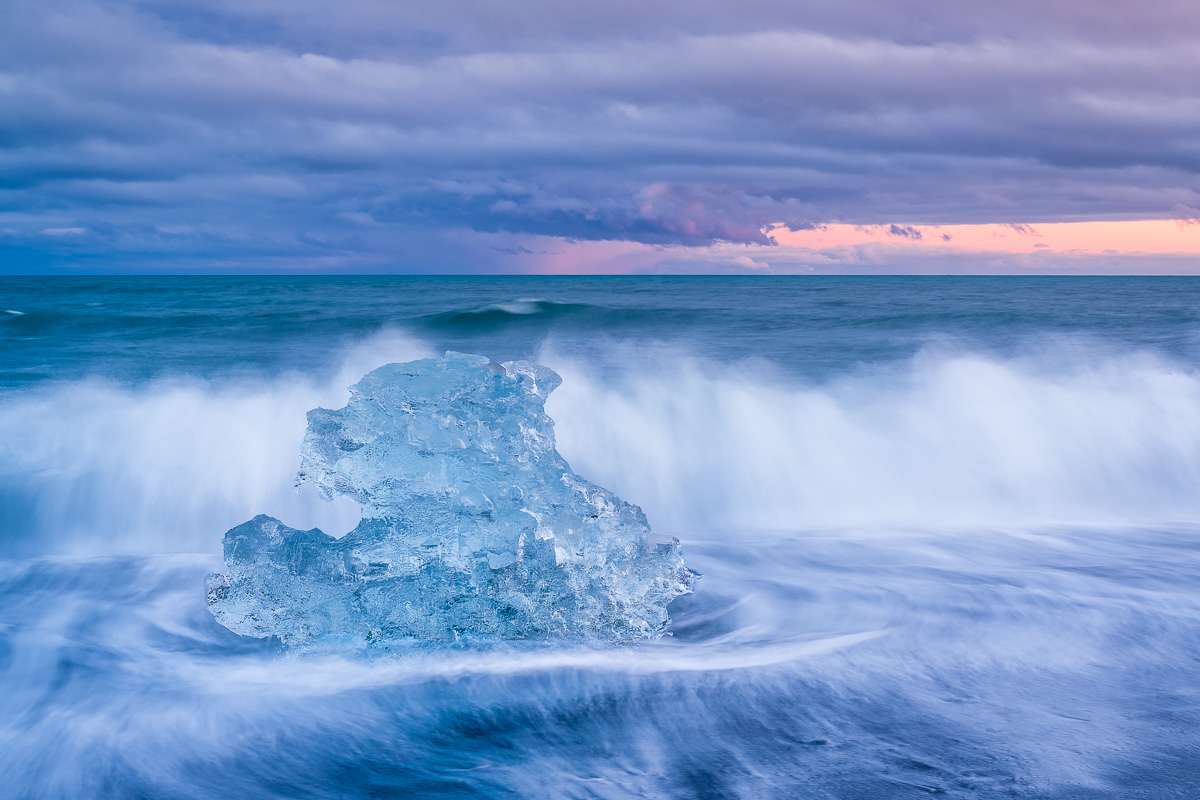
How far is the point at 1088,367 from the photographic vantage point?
10.5 metres

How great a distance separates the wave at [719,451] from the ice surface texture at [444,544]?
6.76ft

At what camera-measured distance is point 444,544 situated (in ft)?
12.6

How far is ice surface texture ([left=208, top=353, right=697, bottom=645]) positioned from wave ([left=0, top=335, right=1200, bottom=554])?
2061 mm

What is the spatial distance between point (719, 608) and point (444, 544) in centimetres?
158

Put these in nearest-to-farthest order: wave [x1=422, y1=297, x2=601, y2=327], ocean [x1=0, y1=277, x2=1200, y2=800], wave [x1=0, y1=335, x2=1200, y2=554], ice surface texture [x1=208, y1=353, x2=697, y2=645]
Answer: ocean [x1=0, y1=277, x2=1200, y2=800] → ice surface texture [x1=208, y1=353, x2=697, y2=645] → wave [x1=0, y1=335, x2=1200, y2=554] → wave [x1=422, y1=297, x2=601, y2=327]

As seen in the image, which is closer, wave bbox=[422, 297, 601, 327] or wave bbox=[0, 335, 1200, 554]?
wave bbox=[0, 335, 1200, 554]

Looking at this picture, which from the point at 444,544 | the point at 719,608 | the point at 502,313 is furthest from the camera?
the point at 502,313

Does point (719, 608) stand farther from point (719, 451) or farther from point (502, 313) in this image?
point (502, 313)

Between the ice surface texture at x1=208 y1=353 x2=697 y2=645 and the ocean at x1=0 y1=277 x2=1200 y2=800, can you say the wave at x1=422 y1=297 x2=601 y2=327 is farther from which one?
the ice surface texture at x1=208 y1=353 x2=697 y2=645

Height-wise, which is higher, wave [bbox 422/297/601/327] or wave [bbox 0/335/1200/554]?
wave [bbox 422/297/601/327]

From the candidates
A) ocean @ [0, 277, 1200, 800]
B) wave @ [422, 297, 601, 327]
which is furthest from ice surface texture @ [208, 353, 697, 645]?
wave @ [422, 297, 601, 327]

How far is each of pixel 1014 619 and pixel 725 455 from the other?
3.58 meters

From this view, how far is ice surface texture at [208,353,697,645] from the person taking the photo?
3.83 m

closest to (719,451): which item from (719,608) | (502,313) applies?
(719,608)
